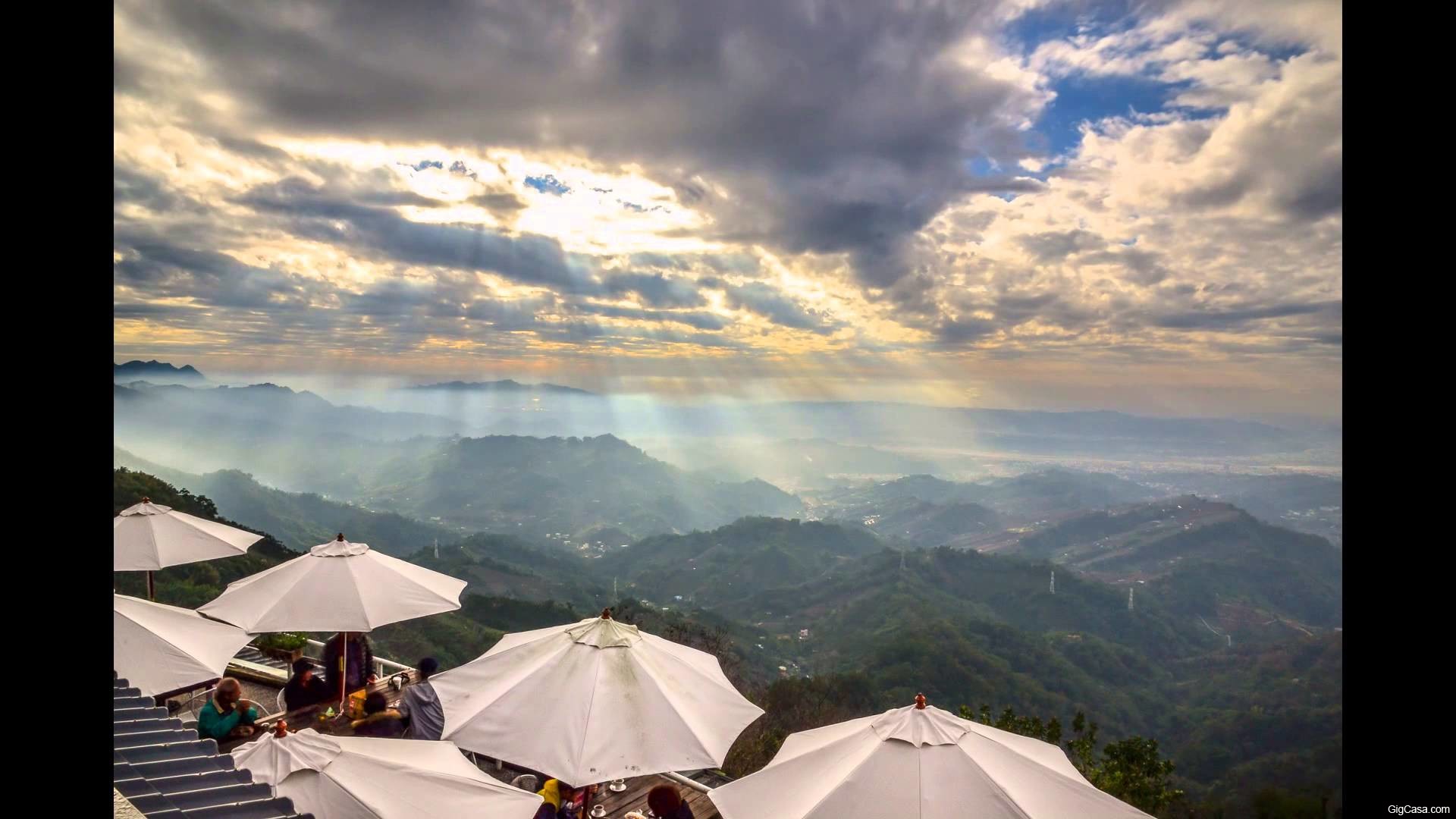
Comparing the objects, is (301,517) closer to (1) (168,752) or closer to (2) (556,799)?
(2) (556,799)

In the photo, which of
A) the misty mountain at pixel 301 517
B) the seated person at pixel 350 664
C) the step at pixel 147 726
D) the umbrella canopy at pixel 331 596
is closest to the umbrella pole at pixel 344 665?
the seated person at pixel 350 664

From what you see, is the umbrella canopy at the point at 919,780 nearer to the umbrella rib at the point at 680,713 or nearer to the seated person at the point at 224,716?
the umbrella rib at the point at 680,713

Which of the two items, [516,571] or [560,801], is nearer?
[560,801]

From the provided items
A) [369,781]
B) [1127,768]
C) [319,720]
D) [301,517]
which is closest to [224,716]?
[319,720]
